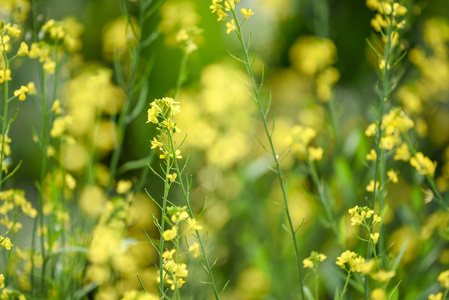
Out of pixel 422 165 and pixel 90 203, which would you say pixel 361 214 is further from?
pixel 90 203

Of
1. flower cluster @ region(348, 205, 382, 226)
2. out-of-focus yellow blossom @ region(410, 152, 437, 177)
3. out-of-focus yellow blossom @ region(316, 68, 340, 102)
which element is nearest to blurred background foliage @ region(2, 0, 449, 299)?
out-of-focus yellow blossom @ region(316, 68, 340, 102)

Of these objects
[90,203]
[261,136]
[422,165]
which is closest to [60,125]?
[90,203]

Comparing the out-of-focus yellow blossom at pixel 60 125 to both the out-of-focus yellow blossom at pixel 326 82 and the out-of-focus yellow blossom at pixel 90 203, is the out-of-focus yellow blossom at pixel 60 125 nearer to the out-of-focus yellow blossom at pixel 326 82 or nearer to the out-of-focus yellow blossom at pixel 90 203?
the out-of-focus yellow blossom at pixel 90 203

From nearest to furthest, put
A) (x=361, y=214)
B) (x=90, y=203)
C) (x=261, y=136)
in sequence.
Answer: (x=361, y=214)
(x=90, y=203)
(x=261, y=136)

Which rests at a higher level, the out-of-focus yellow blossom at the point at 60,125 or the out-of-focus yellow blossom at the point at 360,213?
the out-of-focus yellow blossom at the point at 360,213

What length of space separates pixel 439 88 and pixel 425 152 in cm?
48

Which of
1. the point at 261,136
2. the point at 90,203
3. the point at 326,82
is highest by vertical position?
the point at 326,82

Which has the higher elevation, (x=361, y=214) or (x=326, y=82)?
(x=361, y=214)

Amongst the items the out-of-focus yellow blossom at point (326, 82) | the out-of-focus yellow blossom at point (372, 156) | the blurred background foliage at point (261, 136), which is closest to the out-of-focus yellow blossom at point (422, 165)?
the out-of-focus yellow blossom at point (372, 156)

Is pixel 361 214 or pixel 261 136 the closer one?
pixel 361 214

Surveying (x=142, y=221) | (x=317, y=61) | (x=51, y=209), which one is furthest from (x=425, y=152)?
(x=51, y=209)

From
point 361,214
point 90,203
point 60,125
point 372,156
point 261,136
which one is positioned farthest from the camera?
point 261,136

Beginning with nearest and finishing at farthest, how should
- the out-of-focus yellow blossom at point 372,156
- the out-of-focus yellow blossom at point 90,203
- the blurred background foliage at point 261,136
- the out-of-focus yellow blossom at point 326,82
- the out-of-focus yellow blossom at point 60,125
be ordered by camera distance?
the out-of-focus yellow blossom at point 372,156 → the out-of-focus yellow blossom at point 60,125 → the out-of-focus yellow blossom at point 90,203 → the blurred background foliage at point 261,136 → the out-of-focus yellow blossom at point 326,82

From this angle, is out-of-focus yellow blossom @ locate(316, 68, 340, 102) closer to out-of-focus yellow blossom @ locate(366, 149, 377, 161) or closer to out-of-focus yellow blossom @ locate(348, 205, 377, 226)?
out-of-focus yellow blossom @ locate(366, 149, 377, 161)
